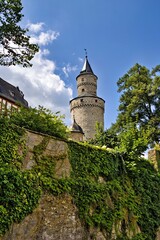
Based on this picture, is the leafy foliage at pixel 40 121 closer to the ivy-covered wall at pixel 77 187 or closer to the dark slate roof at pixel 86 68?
the ivy-covered wall at pixel 77 187

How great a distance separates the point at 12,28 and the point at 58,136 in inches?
217

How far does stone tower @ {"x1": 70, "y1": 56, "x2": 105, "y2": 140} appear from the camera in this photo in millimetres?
40125

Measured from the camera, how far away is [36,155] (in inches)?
360

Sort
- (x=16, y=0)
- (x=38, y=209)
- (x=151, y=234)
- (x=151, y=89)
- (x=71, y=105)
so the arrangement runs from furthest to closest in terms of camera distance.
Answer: (x=71, y=105) → (x=151, y=89) → (x=16, y=0) → (x=151, y=234) → (x=38, y=209)

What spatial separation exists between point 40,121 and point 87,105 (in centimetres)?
3188

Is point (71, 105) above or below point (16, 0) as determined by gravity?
above

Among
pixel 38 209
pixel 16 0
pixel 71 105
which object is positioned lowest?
pixel 38 209

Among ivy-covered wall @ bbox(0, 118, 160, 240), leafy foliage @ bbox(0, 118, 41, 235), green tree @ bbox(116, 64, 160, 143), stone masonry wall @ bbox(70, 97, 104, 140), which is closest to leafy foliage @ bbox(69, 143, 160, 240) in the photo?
ivy-covered wall @ bbox(0, 118, 160, 240)

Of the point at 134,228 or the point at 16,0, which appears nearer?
the point at 134,228

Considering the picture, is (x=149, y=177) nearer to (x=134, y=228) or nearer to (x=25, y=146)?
(x=134, y=228)

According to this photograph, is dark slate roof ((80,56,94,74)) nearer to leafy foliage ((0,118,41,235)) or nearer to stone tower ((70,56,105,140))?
stone tower ((70,56,105,140))

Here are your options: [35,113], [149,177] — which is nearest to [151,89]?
[149,177]

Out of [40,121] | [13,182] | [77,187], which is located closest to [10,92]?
[40,121]

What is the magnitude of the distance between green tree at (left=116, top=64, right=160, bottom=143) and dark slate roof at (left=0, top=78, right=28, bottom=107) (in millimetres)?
10090
